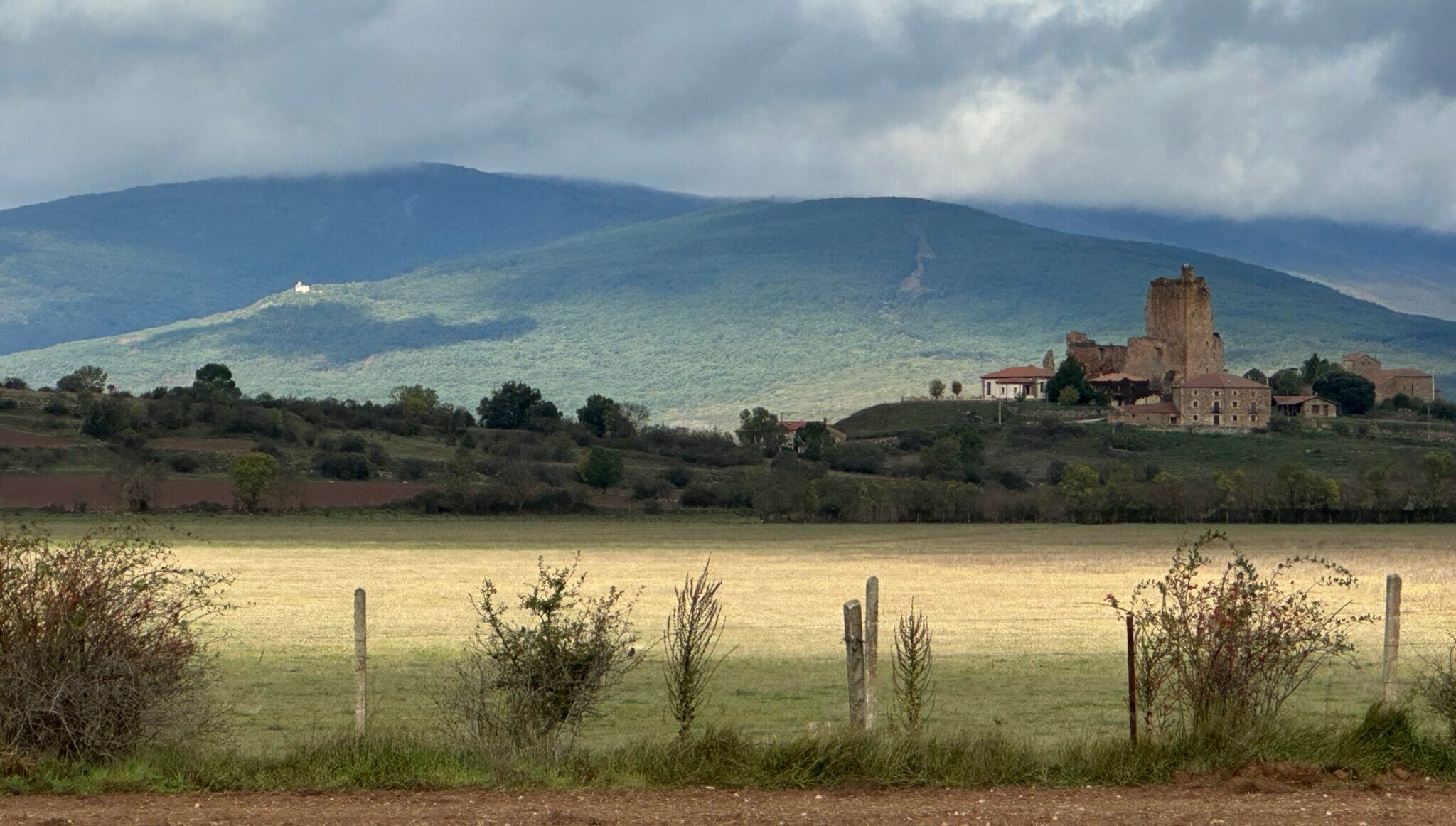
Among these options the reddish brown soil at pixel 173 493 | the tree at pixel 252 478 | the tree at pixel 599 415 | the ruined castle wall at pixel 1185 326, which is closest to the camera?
the reddish brown soil at pixel 173 493

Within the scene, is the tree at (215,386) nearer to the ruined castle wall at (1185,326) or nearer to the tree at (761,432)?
the tree at (761,432)

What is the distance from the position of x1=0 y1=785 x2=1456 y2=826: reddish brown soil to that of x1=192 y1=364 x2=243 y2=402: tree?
115390 mm

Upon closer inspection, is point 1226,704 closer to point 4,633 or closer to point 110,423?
point 4,633

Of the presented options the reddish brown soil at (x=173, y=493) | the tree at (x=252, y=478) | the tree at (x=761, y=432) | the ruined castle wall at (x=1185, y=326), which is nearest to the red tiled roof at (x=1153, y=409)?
the ruined castle wall at (x=1185, y=326)

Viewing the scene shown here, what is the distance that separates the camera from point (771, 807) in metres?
12.1

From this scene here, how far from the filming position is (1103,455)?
120188 mm

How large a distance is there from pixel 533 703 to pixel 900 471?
105 m

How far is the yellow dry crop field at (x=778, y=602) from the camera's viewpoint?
2009 cm

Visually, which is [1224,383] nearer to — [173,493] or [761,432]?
[761,432]

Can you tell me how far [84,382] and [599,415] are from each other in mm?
40793

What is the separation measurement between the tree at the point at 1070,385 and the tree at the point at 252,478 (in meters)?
→ 75.7

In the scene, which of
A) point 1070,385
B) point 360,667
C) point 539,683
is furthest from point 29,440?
point 539,683

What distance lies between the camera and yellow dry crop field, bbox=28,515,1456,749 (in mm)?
20094

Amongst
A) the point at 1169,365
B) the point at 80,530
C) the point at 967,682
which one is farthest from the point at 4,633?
the point at 1169,365
